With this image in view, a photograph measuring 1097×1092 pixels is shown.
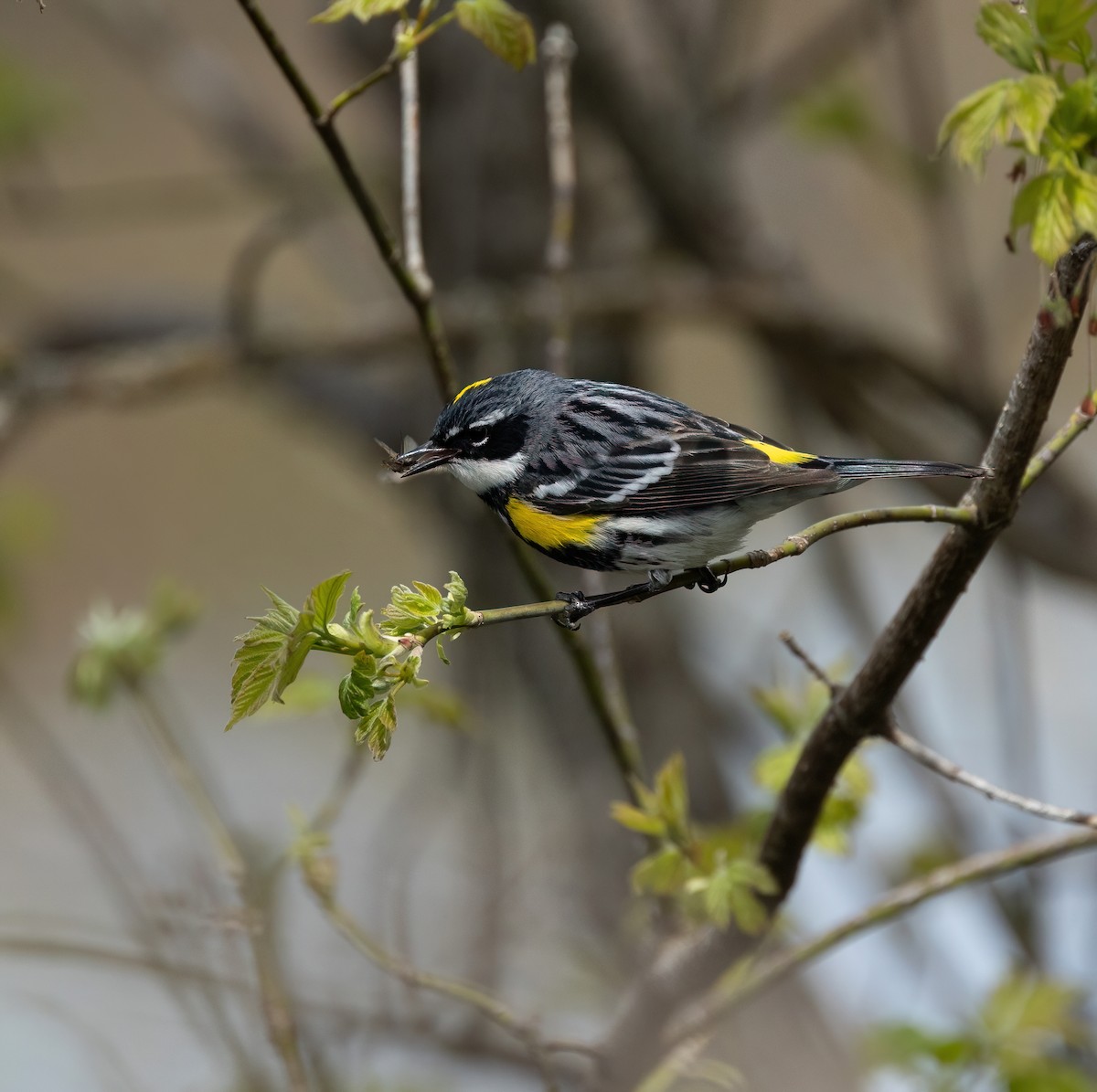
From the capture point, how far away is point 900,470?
80cm

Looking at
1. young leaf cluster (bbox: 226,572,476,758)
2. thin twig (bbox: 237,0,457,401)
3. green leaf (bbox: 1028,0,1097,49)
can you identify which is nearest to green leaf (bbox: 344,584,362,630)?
young leaf cluster (bbox: 226,572,476,758)

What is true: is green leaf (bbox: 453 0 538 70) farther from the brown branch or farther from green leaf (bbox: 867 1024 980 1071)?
green leaf (bbox: 867 1024 980 1071)

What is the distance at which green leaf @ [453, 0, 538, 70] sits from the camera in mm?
815

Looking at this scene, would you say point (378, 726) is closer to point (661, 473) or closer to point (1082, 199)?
point (661, 473)

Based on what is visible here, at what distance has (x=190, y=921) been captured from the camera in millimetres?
1388

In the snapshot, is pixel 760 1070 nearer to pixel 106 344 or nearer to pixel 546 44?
pixel 546 44

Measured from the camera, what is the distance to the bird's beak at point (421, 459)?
0.81m

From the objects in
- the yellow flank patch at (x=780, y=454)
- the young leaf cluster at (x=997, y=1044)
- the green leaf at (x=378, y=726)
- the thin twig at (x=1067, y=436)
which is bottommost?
the young leaf cluster at (x=997, y=1044)

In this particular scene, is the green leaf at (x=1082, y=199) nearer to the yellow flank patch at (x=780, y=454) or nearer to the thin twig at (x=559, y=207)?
the yellow flank patch at (x=780, y=454)

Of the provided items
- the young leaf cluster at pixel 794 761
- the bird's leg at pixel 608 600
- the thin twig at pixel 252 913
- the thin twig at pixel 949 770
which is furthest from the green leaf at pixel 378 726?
the young leaf cluster at pixel 794 761

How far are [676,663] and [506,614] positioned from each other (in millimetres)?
1979

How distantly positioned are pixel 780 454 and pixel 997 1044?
87 cm

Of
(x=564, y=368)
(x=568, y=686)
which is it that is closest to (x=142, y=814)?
(x=568, y=686)

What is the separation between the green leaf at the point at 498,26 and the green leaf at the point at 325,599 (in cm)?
41
